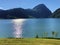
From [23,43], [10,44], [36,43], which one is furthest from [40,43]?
[10,44]

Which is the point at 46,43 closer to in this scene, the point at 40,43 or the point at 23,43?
the point at 40,43

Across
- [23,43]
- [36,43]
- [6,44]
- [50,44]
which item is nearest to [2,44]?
[6,44]

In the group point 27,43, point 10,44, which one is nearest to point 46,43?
point 27,43

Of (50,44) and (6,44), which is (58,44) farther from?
(6,44)

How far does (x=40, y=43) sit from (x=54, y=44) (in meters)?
0.86

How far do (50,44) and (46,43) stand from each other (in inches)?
15.4

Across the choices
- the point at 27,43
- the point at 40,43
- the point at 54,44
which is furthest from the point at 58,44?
the point at 27,43

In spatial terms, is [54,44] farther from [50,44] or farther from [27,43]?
[27,43]

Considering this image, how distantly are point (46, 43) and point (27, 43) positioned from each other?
3.80 feet

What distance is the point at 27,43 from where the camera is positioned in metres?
12.4

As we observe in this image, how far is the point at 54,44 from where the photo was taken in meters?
12.2

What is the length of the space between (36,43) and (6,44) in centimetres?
180

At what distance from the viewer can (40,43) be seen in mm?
12445

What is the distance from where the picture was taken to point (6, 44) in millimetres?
12141
